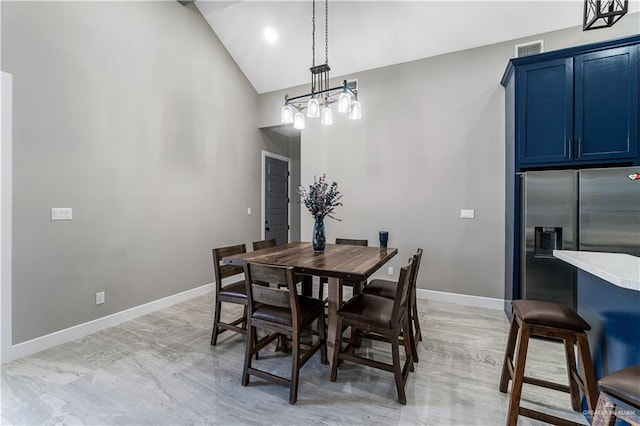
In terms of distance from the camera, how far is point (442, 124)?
3.64 m

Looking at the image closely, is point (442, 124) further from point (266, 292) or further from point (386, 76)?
point (266, 292)

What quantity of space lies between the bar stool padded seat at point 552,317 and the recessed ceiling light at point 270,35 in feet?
14.0

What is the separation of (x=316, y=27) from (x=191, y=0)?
A: 162 cm

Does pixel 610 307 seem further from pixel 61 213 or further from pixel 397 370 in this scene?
pixel 61 213

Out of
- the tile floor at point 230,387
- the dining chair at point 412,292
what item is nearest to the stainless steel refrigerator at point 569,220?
the tile floor at point 230,387

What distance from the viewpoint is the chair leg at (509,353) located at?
1.79 m

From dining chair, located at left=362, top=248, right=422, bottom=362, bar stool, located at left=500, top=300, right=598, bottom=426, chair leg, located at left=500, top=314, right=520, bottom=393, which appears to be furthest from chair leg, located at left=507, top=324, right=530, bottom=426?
dining chair, located at left=362, top=248, right=422, bottom=362

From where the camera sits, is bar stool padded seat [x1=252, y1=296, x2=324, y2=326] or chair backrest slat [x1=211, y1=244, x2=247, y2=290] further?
chair backrest slat [x1=211, y1=244, x2=247, y2=290]

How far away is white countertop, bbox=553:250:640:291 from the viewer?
3.24 feet

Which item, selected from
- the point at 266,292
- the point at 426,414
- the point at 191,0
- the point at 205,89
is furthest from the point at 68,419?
the point at 191,0

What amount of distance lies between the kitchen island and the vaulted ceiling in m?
2.91

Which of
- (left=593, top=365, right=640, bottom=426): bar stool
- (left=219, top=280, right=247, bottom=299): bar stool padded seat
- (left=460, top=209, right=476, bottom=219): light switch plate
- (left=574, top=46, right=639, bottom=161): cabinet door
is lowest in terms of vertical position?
(left=219, top=280, right=247, bottom=299): bar stool padded seat

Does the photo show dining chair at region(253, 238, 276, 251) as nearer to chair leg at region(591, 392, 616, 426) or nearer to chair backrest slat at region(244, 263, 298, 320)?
chair backrest slat at region(244, 263, 298, 320)

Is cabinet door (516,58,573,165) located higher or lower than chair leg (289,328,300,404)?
higher
